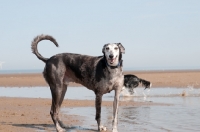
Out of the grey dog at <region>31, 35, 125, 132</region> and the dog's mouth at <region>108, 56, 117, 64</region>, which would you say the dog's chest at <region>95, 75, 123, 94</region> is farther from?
the dog's mouth at <region>108, 56, 117, 64</region>

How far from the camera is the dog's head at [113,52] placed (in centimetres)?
771

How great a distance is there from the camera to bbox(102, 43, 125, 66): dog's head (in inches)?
304

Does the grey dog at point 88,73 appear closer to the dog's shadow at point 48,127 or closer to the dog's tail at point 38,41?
the dog's tail at point 38,41

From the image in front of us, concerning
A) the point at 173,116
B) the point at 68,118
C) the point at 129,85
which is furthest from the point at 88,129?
the point at 129,85

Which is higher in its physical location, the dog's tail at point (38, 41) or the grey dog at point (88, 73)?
the dog's tail at point (38, 41)

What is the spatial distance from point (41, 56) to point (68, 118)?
207cm

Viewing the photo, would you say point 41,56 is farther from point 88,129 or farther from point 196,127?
point 196,127

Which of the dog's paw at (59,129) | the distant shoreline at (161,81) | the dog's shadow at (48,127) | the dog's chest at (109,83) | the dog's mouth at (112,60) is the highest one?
the dog's mouth at (112,60)

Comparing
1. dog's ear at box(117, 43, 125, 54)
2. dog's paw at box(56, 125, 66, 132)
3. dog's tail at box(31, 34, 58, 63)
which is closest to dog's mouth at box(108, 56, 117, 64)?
dog's ear at box(117, 43, 125, 54)

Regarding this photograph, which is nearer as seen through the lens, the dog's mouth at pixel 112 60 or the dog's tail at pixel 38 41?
the dog's mouth at pixel 112 60

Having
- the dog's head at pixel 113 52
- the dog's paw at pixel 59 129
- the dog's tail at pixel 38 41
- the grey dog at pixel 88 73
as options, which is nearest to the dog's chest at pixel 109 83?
the grey dog at pixel 88 73

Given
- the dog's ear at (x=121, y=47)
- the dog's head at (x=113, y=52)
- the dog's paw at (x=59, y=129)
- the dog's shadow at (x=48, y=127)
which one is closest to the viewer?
the dog's head at (x=113, y=52)

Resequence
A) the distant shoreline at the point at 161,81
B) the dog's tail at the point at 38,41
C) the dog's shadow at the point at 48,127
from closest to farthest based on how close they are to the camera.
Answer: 1. the dog's shadow at the point at 48,127
2. the dog's tail at the point at 38,41
3. the distant shoreline at the point at 161,81

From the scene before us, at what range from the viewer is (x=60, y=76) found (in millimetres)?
8609
